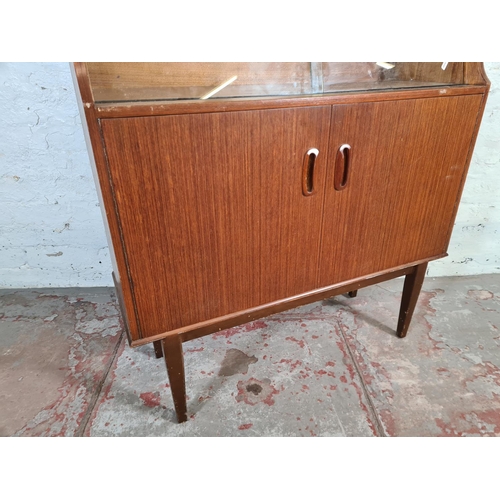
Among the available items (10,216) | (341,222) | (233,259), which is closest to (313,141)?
(341,222)

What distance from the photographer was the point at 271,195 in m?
1.20

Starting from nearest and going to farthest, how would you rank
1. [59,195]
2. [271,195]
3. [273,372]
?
[271,195] → [273,372] → [59,195]

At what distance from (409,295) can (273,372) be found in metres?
0.73

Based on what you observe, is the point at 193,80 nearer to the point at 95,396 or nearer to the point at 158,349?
the point at 158,349

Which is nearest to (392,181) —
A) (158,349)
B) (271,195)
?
(271,195)

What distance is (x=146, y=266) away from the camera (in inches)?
43.9

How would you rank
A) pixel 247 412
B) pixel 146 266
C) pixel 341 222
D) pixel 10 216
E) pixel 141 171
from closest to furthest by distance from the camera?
pixel 141 171 → pixel 146 266 → pixel 341 222 → pixel 247 412 → pixel 10 216

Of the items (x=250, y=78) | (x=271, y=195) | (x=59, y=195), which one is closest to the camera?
(x=271, y=195)

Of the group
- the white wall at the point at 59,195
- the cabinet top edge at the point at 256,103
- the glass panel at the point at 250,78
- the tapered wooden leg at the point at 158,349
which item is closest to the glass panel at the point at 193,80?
the glass panel at the point at 250,78

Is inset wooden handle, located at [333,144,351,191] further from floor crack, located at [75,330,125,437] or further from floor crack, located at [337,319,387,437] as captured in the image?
floor crack, located at [75,330,125,437]

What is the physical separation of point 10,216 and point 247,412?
5.34ft

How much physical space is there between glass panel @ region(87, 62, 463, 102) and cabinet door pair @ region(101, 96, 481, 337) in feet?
0.62

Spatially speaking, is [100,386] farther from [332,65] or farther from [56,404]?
[332,65]

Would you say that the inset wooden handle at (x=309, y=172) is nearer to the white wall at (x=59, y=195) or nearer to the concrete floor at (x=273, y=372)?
the concrete floor at (x=273, y=372)
